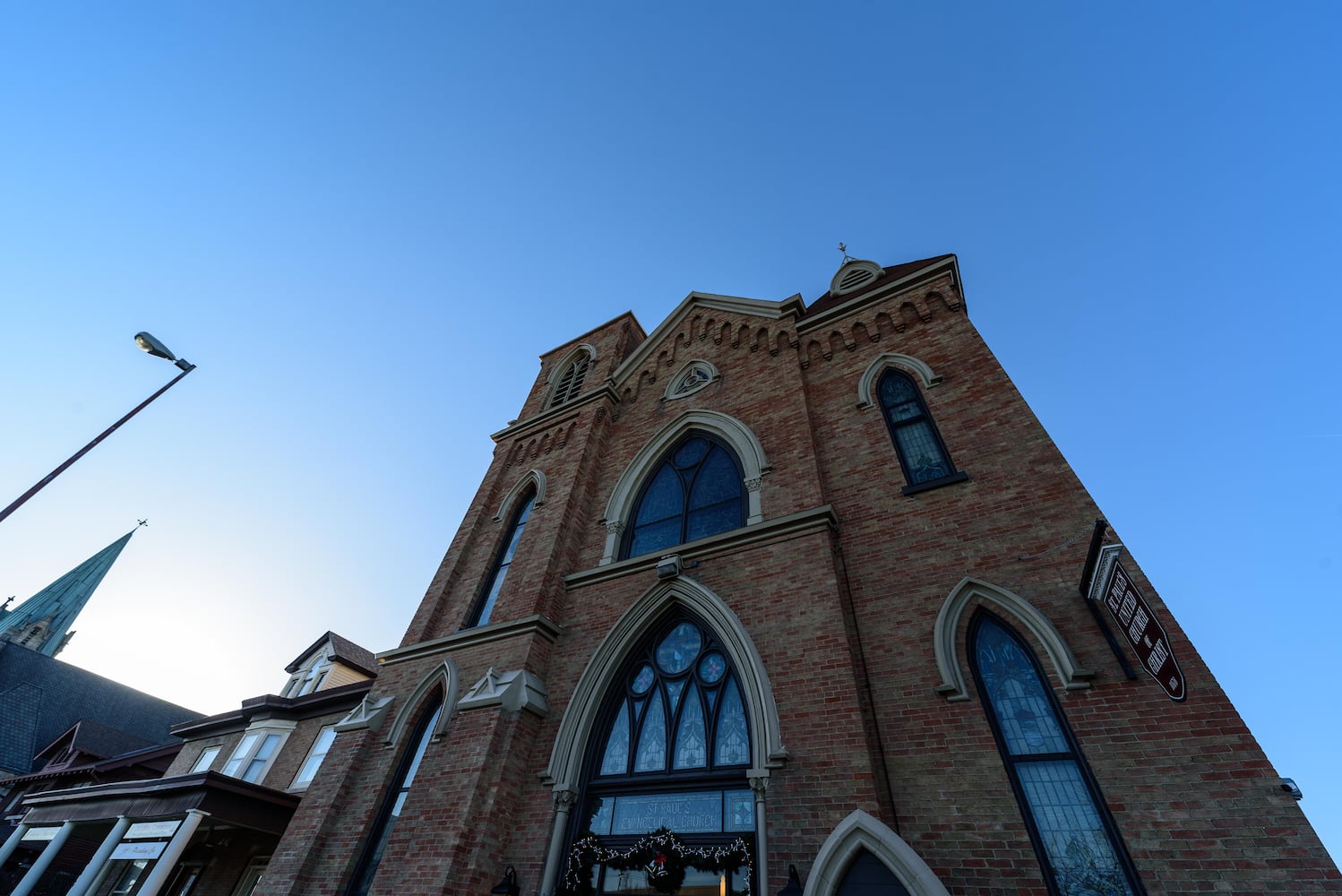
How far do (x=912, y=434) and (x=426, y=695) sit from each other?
8.47 meters

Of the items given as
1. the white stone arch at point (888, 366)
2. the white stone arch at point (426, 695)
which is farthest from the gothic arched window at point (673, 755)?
the white stone arch at point (888, 366)

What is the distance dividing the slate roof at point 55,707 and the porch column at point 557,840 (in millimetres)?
36562

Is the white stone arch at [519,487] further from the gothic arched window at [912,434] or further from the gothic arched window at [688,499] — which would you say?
the gothic arched window at [912,434]

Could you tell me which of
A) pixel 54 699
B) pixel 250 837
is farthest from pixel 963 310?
pixel 54 699

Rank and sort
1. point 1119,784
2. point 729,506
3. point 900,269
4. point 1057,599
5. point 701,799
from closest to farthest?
point 1119,784
point 1057,599
point 701,799
point 729,506
point 900,269

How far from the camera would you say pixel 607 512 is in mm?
10570

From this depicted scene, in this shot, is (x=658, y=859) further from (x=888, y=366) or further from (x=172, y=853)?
(x=172, y=853)

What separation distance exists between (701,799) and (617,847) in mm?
1123

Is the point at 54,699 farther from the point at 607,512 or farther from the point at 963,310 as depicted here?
the point at 963,310

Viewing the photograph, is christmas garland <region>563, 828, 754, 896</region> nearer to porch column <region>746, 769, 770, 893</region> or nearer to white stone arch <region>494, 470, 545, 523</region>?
porch column <region>746, 769, 770, 893</region>

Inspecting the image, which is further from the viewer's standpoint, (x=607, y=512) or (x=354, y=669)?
(x=354, y=669)

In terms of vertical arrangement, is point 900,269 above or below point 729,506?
above

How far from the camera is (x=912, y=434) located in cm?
845

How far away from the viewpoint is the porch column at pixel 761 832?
5.37 meters
